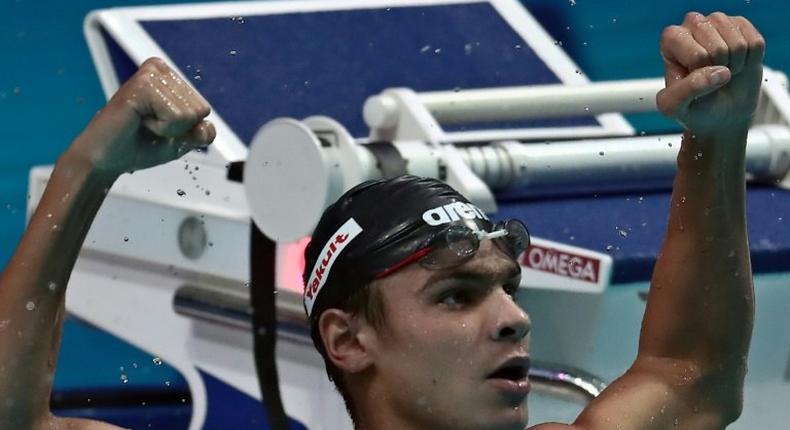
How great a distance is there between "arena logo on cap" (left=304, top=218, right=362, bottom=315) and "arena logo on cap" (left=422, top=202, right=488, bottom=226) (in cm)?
8

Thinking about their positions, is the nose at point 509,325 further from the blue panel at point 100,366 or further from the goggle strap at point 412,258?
the blue panel at point 100,366

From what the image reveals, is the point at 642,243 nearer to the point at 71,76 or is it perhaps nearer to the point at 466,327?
the point at 466,327

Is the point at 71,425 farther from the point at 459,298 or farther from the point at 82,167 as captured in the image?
the point at 459,298

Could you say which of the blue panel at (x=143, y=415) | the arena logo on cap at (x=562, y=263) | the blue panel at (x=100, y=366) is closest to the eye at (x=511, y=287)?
the arena logo on cap at (x=562, y=263)

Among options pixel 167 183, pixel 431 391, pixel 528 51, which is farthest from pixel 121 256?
pixel 431 391

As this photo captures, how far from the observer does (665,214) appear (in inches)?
106

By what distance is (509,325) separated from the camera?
1639 millimetres

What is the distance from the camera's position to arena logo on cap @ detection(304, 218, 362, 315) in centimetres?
174

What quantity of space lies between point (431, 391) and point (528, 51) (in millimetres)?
1753

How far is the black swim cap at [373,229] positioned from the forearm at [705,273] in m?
0.22

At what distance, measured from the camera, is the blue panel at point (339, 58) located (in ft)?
9.96

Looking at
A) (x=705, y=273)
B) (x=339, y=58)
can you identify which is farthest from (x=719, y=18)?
(x=339, y=58)

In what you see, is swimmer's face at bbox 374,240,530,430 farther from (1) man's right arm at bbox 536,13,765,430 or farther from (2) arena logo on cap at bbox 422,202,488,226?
(1) man's right arm at bbox 536,13,765,430

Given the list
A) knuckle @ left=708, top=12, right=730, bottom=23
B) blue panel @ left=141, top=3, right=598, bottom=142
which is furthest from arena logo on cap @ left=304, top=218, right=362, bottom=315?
blue panel @ left=141, top=3, right=598, bottom=142
